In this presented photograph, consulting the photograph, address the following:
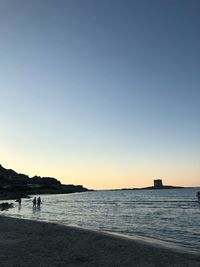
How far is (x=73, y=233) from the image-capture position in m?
29.4

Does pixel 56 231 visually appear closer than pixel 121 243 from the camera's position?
No

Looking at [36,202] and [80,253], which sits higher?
[36,202]

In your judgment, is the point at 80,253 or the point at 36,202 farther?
the point at 36,202

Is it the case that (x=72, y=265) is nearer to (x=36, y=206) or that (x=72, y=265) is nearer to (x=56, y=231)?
(x=56, y=231)

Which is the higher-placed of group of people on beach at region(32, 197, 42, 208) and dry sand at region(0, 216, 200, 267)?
group of people on beach at region(32, 197, 42, 208)

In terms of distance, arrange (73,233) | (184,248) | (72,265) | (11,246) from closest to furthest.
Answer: (72,265) → (11,246) → (184,248) → (73,233)

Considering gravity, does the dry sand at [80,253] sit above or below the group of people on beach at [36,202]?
below

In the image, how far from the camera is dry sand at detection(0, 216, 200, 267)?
57.1 ft

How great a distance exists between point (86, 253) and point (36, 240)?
20.2 feet

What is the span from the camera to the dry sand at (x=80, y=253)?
17.4 metres

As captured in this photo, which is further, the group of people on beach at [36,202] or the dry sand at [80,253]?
the group of people on beach at [36,202]

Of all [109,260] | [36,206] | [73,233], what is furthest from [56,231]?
[36,206]

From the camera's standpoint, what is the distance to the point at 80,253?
793 inches

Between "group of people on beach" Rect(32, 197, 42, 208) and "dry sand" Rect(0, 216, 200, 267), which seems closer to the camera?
"dry sand" Rect(0, 216, 200, 267)
